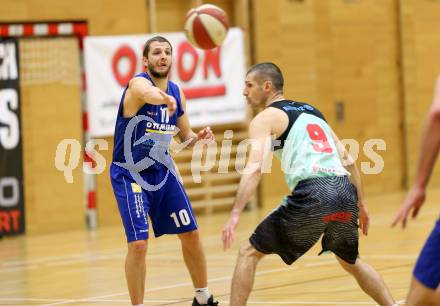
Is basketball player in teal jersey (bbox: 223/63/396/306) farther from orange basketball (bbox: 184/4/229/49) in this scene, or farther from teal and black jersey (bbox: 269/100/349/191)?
orange basketball (bbox: 184/4/229/49)

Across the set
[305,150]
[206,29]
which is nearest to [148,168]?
[305,150]

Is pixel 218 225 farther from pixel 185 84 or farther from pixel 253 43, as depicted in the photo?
pixel 253 43

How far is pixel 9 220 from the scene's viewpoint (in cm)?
1543

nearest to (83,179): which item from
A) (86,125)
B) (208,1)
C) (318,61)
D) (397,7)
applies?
(86,125)

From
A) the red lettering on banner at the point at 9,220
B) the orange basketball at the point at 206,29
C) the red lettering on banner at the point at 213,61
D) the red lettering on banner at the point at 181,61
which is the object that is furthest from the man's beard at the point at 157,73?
the red lettering on banner at the point at 213,61

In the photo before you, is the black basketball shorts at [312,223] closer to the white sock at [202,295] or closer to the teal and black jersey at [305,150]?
the teal and black jersey at [305,150]

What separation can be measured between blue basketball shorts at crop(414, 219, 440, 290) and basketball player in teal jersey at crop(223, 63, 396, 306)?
6.16ft

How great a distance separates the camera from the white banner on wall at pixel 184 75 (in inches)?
633

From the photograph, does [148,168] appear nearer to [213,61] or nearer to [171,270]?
[171,270]

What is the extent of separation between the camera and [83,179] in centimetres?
1616

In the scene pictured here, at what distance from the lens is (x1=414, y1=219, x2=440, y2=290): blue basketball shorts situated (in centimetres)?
478

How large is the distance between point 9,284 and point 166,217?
324 cm

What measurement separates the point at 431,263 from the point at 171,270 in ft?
20.8

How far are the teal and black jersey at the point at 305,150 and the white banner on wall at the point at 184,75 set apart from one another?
950cm
